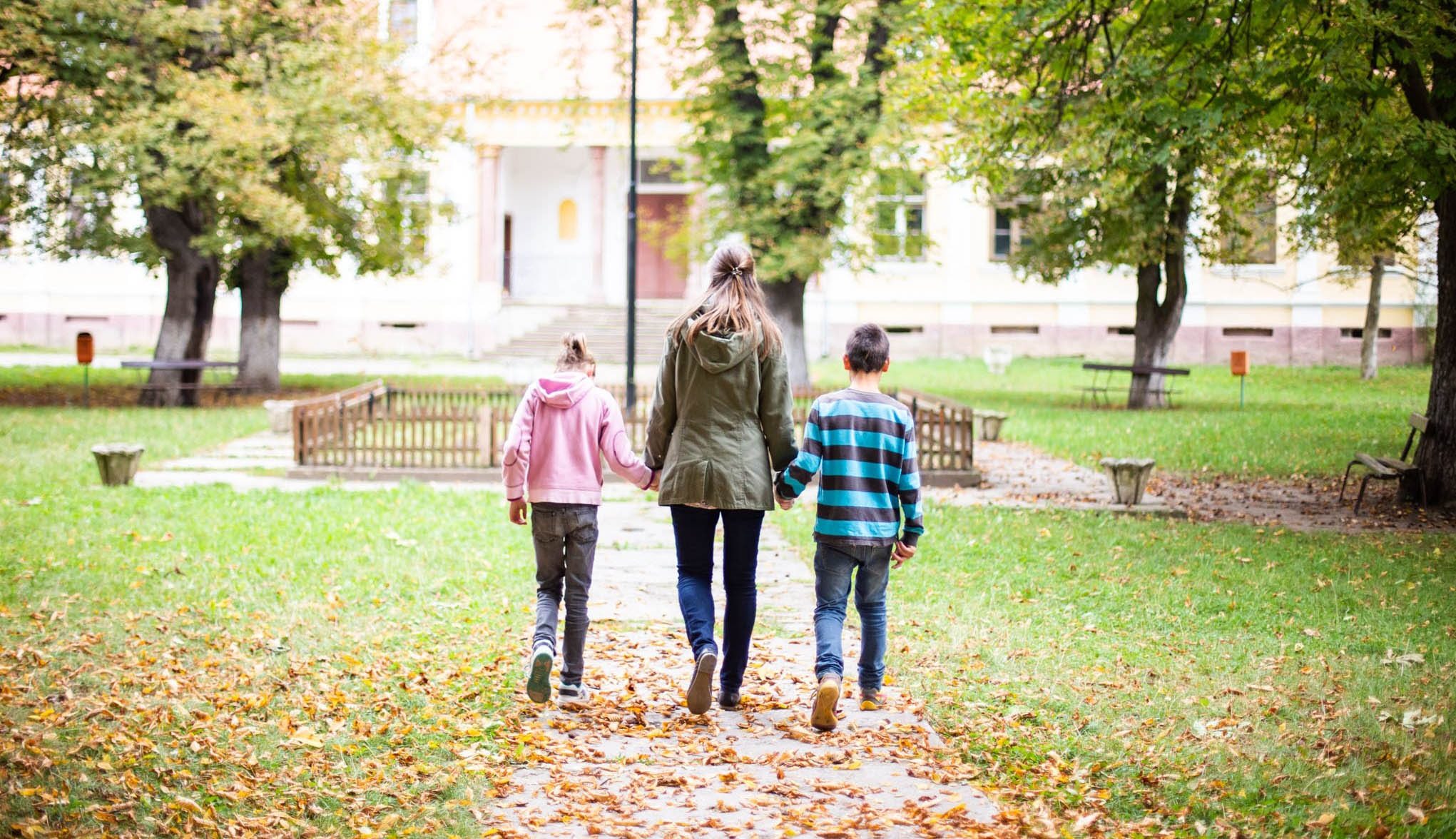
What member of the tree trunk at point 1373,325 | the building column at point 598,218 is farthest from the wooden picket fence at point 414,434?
the building column at point 598,218

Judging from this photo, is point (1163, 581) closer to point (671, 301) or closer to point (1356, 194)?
point (1356, 194)

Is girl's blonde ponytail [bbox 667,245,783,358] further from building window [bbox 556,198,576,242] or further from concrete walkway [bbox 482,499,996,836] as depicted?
building window [bbox 556,198,576,242]

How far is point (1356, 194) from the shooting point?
1311 centimetres

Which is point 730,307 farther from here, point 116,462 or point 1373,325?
point 1373,325

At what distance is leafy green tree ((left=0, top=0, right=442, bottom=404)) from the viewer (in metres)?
21.8

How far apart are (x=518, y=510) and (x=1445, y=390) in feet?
32.6

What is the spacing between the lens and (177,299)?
80.6ft

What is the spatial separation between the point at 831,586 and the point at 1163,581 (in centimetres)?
415

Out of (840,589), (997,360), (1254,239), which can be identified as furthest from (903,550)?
(997,360)

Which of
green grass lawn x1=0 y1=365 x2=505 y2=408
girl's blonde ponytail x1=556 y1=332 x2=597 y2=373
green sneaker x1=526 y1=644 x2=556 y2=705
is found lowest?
green sneaker x1=526 y1=644 x2=556 y2=705

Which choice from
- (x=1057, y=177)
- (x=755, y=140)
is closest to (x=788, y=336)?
(x=755, y=140)

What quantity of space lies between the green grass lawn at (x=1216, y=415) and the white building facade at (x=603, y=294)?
2352 millimetres

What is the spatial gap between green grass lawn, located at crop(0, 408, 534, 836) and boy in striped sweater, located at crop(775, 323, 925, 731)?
1.56 meters

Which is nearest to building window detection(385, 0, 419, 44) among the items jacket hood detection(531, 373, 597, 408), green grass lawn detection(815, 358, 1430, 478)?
green grass lawn detection(815, 358, 1430, 478)
